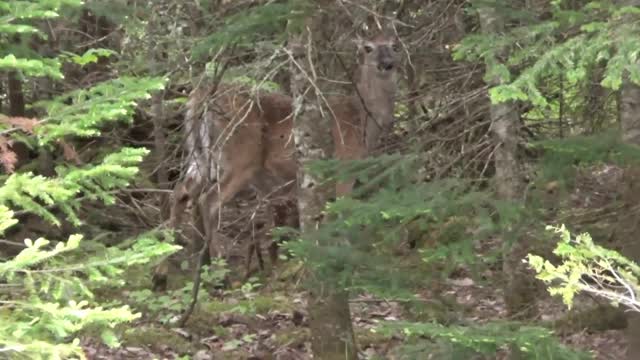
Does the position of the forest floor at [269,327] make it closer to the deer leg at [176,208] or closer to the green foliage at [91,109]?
the deer leg at [176,208]

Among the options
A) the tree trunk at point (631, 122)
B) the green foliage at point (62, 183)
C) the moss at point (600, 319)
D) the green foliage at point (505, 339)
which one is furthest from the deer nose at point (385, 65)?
the green foliage at point (62, 183)

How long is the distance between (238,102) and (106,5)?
3.89 metres

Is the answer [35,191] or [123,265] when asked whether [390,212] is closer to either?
[123,265]

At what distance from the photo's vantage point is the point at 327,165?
567cm

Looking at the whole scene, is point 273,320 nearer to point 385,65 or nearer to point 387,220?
point 385,65

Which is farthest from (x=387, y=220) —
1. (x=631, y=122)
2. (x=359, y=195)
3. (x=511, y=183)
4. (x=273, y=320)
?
(x=273, y=320)

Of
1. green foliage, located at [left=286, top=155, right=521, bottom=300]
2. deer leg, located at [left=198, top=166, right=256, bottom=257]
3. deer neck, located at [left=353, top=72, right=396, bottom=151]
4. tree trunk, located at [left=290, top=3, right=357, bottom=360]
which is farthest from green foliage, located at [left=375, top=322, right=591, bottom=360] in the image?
deer leg, located at [left=198, top=166, right=256, bottom=257]

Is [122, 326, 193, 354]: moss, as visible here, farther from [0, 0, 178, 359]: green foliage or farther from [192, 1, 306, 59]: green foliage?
[0, 0, 178, 359]: green foliage

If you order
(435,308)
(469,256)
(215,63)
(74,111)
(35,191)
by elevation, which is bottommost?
(435,308)

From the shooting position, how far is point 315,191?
7.06 m

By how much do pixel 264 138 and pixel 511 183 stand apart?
6.39m

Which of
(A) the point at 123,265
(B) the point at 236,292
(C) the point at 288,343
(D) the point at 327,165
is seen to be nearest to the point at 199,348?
(C) the point at 288,343

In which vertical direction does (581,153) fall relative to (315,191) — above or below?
above

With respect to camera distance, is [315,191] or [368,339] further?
[368,339]
